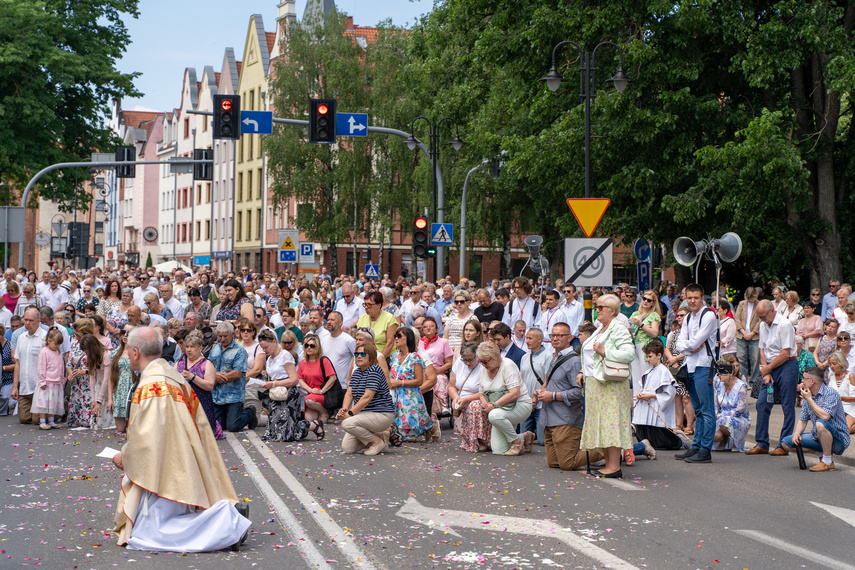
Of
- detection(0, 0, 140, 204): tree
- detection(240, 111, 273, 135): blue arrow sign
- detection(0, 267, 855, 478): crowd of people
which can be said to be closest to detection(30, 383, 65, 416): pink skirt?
detection(0, 267, 855, 478): crowd of people

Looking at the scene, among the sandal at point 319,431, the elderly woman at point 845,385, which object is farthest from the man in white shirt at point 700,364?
the sandal at point 319,431

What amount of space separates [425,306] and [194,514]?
13.3 m

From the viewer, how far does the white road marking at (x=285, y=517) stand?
761cm

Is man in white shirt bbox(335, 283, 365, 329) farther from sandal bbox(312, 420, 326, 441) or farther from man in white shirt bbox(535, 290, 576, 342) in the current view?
sandal bbox(312, 420, 326, 441)

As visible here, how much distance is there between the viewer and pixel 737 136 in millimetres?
24391

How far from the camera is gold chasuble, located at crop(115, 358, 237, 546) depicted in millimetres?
7680

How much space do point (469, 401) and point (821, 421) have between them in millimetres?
3955

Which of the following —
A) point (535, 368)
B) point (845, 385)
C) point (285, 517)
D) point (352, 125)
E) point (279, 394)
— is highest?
point (352, 125)

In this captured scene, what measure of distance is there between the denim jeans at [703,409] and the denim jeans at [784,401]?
935mm

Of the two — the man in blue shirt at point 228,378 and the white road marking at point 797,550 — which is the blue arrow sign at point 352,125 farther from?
the white road marking at point 797,550

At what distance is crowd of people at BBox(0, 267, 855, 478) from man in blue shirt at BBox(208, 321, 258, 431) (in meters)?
0.02

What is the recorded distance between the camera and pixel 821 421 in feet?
40.5

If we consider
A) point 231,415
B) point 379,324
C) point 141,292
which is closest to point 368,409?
point 231,415

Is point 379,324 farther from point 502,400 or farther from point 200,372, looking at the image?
point 502,400
